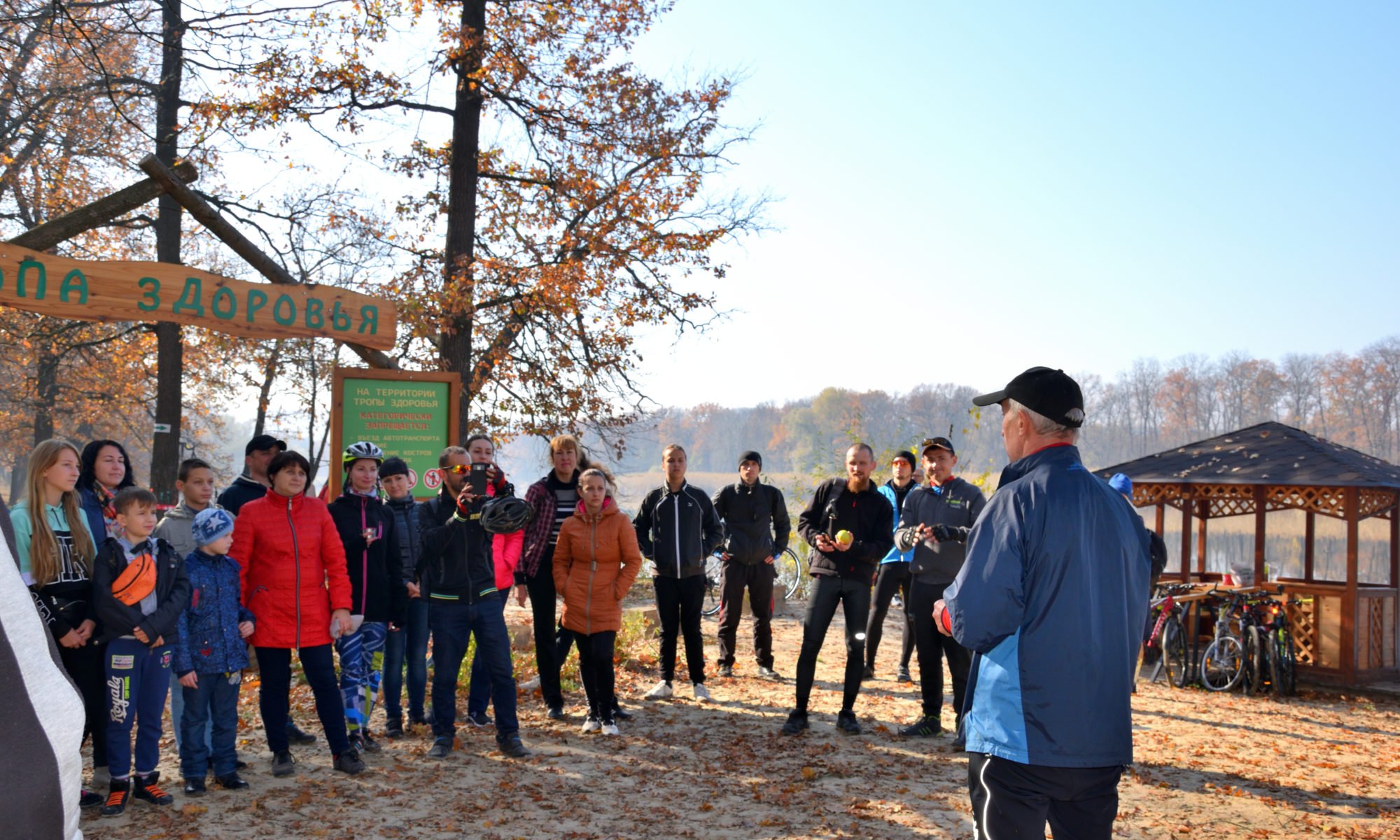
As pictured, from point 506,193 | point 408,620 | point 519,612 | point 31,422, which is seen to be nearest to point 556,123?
point 506,193

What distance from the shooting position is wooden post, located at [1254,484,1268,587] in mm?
10789

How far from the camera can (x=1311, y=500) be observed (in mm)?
10516

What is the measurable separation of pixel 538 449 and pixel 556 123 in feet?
15.6

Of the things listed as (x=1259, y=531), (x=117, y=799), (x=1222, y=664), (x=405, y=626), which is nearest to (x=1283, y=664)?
(x=1222, y=664)

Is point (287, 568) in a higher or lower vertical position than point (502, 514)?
lower

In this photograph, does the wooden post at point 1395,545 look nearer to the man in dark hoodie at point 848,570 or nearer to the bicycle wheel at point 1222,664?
the bicycle wheel at point 1222,664

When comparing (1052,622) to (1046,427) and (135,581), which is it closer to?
(1046,427)

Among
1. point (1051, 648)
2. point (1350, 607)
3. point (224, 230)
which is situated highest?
point (224, 230)

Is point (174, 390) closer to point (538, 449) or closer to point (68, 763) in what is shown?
point (538, 449)

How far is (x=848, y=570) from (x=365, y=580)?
3145 mm

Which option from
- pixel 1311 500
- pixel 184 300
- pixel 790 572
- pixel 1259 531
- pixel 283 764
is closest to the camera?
pixel 283 764

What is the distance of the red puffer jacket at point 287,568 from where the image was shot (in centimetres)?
559

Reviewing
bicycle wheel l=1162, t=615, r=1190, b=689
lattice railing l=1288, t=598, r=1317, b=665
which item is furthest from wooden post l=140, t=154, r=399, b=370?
lattice railing l=1288, t=598, r=1317, b=665

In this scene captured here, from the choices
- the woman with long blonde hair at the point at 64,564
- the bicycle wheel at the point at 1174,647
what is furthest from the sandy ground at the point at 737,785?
the bicycle wheel at the point at 1174,647
